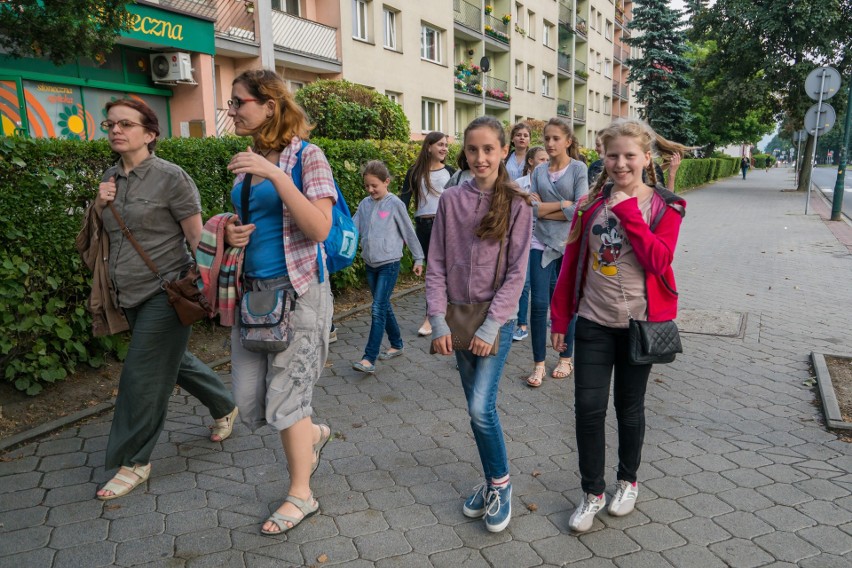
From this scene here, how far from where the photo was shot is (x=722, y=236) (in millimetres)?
14836

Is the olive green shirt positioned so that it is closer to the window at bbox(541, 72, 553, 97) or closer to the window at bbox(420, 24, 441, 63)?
the window at bbox(420, 24, 441, 63)

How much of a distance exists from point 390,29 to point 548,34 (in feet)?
65.1

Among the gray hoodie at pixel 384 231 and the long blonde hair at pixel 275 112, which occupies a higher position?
the long blonde hair at pixel 275 112

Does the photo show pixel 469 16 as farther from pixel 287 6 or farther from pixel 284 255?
pixel 284 255

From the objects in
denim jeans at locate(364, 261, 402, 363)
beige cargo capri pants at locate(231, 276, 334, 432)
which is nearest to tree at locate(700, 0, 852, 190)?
denim jeans at locate(364, 261, 402, 363)

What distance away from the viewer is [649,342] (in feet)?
9.46

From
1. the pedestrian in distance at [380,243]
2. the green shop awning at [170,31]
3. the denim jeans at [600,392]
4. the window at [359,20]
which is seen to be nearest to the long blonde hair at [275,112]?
the denim jeans at [600,392]

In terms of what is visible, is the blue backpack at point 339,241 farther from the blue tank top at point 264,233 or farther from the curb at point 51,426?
the curb at point 51,426

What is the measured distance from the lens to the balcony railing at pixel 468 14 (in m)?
29.1

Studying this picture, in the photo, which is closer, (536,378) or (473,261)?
(473,261)

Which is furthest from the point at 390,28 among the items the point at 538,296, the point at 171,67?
the point at 538,296

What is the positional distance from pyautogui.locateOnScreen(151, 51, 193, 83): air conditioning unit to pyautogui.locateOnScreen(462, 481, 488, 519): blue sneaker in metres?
15.7

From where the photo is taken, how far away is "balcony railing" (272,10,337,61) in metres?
19.0

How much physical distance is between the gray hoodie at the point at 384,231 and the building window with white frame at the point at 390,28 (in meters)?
20.2
